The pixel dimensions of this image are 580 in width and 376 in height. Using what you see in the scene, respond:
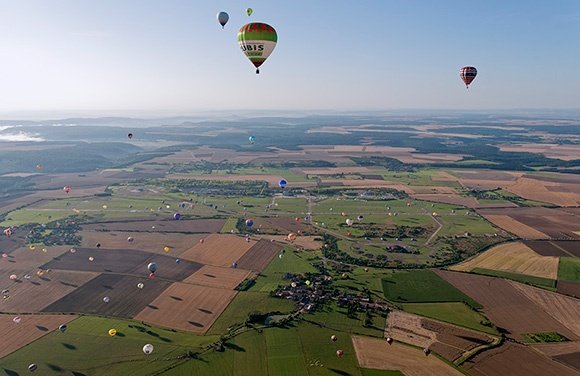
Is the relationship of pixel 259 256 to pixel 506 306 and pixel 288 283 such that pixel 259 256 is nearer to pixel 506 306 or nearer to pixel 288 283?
pixel 288 283

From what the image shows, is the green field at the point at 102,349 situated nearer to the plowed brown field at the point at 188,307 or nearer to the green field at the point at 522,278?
the plowed brown field at the point at 188,307

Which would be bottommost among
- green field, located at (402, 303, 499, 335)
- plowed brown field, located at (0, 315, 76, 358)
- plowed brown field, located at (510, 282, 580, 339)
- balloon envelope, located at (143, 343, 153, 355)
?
plowed brown field, located at (0, 315, 76, 358)

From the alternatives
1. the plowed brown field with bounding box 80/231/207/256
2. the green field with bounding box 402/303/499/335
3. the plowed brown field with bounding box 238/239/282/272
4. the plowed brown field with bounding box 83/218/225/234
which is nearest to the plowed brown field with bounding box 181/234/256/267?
the plowed brown field with bounding box 238/239/282/272

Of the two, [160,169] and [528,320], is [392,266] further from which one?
[160,169]

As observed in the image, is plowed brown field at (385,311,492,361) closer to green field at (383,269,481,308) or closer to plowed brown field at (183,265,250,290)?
green field at (383,269,481,308)

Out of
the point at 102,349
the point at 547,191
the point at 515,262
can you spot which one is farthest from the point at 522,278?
the point at 547,191

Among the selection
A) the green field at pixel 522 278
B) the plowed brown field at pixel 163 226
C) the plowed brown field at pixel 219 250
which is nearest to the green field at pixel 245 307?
the plowed brown field at pixel 219 250

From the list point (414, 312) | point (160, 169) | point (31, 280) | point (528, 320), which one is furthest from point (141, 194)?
point (528, 320)
